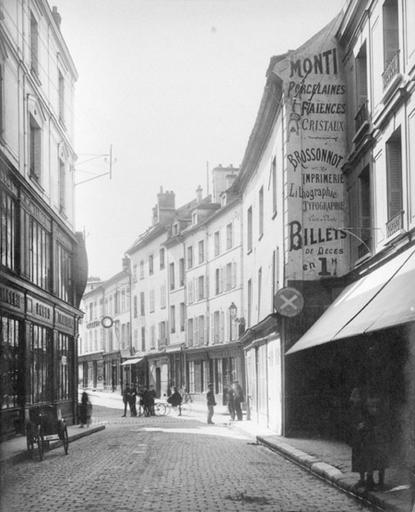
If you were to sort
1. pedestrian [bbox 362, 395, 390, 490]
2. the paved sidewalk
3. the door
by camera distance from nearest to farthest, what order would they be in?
the paved sidewalk → pedestrian [bbox 362, 395, 390, 490] → the door

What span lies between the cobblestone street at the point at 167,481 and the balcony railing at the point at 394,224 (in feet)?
14.9

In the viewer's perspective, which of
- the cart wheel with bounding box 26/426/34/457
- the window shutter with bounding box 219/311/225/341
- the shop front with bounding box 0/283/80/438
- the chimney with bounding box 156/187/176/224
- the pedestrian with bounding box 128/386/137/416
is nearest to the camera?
the cart wheel with bounding box 26/426/34/457

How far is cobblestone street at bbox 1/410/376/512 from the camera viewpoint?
10.6 metres

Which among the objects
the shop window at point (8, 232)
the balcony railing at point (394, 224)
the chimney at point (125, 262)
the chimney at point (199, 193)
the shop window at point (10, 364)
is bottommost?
the shop window at point (10, 364)

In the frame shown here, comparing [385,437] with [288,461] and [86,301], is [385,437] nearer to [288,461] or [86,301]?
[288,461]

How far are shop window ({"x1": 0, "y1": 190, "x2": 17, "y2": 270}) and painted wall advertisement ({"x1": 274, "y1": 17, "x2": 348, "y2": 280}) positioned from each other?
22.1 feet

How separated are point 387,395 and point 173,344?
3805cm

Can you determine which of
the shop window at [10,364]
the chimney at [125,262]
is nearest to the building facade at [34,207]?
the shop window at [10,364]

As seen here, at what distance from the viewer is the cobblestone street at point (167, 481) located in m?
10.6

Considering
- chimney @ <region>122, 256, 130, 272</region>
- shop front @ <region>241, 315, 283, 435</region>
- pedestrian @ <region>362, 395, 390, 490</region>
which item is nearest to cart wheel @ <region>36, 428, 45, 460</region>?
shop front @ <region>241, 315, 283, 435</region>

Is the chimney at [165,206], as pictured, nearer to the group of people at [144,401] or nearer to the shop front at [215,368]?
the shop front at [215,368]

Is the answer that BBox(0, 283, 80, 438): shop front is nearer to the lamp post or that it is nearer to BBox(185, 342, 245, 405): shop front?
the lamp post

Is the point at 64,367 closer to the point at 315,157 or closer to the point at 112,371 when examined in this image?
the point at 315,157

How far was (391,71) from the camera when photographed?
50.0 feet
